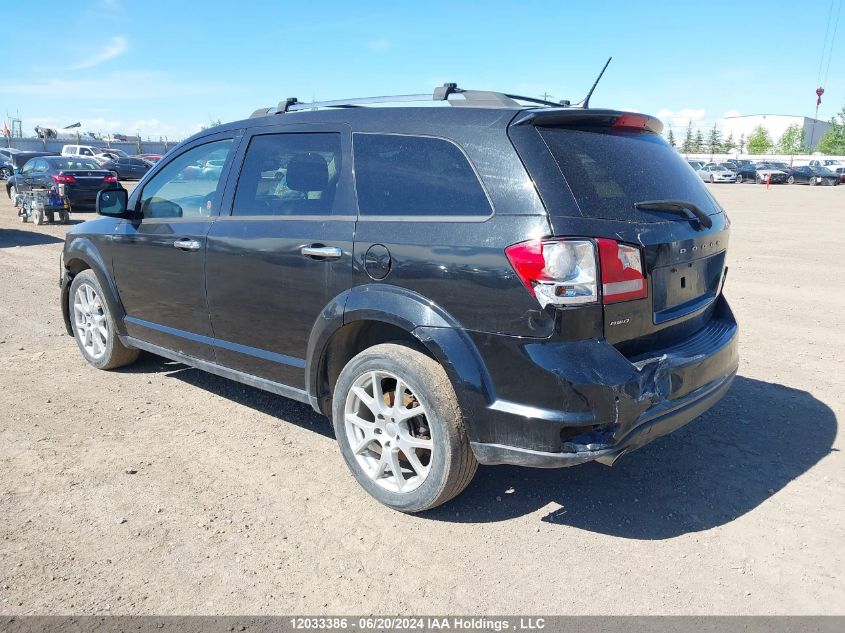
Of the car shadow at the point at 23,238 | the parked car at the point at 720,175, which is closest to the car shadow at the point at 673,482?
the car shadow at the point at 23,238

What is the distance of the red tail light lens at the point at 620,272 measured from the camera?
9.22 ft

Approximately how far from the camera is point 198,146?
4.57 m

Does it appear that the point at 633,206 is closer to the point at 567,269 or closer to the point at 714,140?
the point at 567,269

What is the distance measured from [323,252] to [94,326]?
9.82 feet

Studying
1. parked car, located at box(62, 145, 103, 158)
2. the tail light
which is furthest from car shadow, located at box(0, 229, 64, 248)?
parked car, located at box(62, 145, 103, 158)

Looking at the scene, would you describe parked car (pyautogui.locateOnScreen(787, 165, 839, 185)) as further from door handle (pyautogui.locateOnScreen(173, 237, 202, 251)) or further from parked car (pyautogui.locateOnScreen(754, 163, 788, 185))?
door handle (pyautogui.locateOnScreen(173, 237, 202, 251))

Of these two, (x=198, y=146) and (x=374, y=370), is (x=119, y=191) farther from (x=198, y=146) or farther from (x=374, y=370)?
(x=374, y=370)

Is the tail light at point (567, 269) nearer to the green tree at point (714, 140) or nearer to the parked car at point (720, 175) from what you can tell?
the parked car at point (720, 175)

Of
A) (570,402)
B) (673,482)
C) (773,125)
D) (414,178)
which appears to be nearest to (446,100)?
(414,178)

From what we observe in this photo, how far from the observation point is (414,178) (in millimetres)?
3316

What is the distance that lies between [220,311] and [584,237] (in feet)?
7.71

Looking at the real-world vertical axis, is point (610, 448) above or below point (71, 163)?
below

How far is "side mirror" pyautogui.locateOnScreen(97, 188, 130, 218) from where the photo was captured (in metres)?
4.81

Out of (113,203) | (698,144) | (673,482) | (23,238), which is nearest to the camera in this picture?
(673,482)
